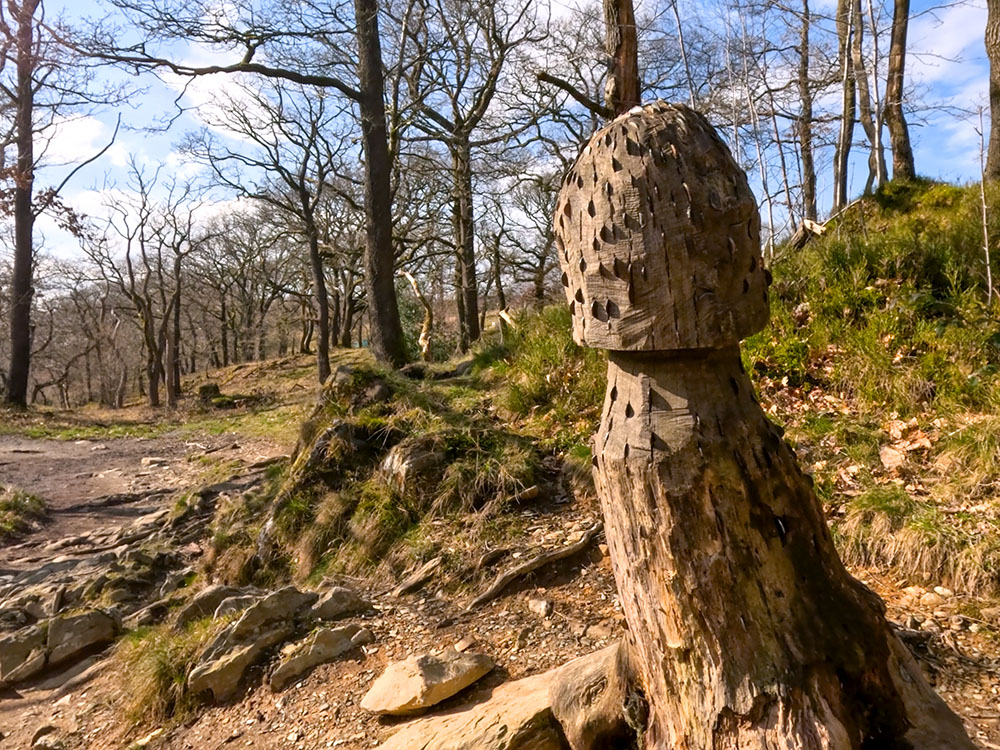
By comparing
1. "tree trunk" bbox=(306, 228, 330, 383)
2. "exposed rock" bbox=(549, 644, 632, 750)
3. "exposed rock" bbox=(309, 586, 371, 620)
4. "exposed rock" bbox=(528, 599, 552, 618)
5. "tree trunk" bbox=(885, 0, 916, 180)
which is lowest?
"exposed rock" bbox=(309, 586, 371, 620)

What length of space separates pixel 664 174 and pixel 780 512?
1.07 meters

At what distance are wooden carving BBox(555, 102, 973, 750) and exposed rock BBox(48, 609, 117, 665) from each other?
4790mm

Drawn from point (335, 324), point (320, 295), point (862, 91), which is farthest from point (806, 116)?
point (335, 324)

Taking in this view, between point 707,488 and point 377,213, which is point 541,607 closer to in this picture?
point 707,488

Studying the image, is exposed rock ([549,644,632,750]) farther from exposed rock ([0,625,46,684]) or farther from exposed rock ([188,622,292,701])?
exposed rock ([0,625,46,684])

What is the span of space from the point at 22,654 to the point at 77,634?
42 cm

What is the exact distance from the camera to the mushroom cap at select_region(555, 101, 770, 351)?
1770 millimetres

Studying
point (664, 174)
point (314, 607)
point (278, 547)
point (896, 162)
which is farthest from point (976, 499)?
point (896, 162)

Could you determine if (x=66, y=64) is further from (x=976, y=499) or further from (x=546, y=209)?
(x=546, y=209)

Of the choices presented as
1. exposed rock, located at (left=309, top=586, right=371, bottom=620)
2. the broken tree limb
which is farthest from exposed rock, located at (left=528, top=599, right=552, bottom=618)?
exposed rock, located at (left=309, top=586, right=371, bottom=620)

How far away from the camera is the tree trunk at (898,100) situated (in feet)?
31.8

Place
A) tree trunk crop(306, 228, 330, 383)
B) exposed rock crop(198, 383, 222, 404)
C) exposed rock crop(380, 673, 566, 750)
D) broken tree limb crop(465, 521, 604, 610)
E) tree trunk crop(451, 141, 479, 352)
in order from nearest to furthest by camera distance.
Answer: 1. exposed rock crop(380, 673, 566, 750)
2. broken tree limb crop(465, 521, 604, 610)
3. tree trunk crop(451, 141, 479, 352)
4. tree trunk crop(306, 228, 330, 383)
5. exposed rock crop(198, 383, 222, 404)

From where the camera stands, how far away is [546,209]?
21.3 m

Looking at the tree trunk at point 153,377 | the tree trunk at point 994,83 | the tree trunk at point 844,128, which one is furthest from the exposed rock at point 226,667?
the tree trunk at point 153,377
